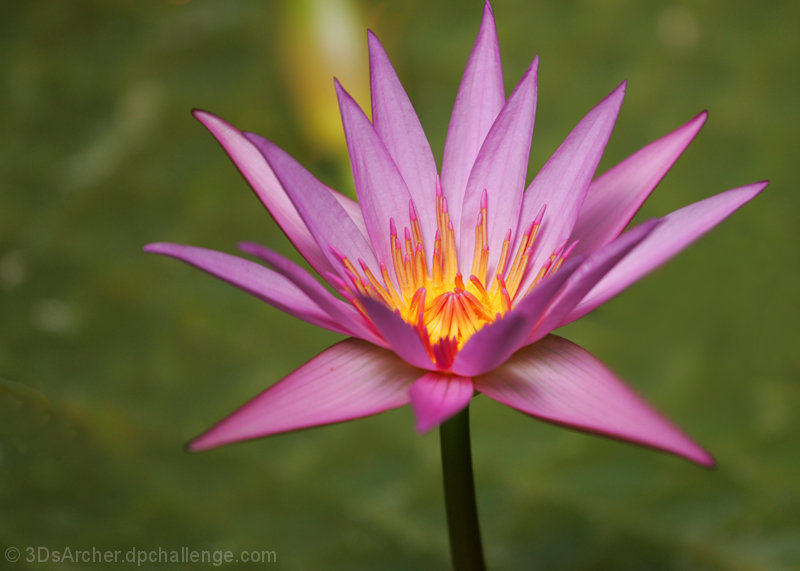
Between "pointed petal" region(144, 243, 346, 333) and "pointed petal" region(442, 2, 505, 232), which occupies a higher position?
"pointed petal" region(442, 2, 505, 232)

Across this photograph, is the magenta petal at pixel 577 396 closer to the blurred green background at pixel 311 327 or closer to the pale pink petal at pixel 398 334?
the pale pink petal at pixel 398 334

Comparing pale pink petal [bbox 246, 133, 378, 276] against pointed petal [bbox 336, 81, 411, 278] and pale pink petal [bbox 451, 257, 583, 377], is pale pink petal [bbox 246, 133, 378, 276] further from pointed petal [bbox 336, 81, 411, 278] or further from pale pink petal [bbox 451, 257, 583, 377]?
pale pink petal [bbox 451, 257, 583, 377]

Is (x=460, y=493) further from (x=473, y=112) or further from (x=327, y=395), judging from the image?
(x=473, y=112)

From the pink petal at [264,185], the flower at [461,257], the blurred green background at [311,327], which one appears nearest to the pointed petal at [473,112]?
the flower at [461,257]

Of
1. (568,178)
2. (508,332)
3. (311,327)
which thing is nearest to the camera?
(508,332)

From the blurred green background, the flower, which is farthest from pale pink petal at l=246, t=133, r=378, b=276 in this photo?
the blurred green background

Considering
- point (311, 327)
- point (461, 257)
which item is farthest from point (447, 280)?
point (311, 327)

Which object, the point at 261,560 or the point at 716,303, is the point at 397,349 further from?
the point at 716,303

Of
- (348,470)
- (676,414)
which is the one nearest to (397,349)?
(348,470)
